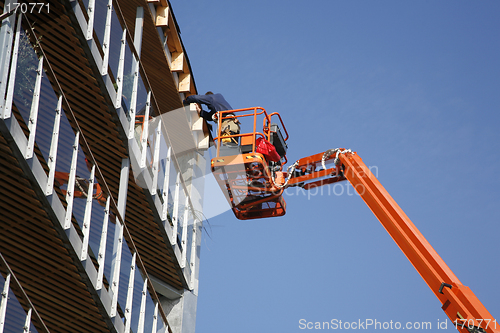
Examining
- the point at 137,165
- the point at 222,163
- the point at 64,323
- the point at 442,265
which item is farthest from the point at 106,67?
the point at 442,265

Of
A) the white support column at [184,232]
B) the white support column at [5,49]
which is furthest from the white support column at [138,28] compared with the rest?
the white support column at [5,49]

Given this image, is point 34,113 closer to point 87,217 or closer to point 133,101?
point 87,217

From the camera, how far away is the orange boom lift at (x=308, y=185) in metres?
10.9

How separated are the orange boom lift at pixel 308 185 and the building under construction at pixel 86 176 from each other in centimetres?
169

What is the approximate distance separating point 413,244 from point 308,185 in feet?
13.9

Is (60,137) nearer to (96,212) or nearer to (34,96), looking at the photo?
Result: (34,96)

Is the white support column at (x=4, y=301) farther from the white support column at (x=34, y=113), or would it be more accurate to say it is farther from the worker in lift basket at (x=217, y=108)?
the worker in lift basket at (x=217, y=108)

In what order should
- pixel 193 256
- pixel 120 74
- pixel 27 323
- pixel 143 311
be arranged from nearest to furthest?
pixel 27 323
pixel 120 74
pixel 143 311
pixel 193 256

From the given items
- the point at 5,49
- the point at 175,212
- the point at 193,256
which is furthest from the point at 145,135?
the point at 5,49

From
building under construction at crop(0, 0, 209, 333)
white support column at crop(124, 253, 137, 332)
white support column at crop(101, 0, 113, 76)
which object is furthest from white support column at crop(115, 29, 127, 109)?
white support column at crop(124, 253, 137, 332)

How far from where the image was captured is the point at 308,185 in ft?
50.5

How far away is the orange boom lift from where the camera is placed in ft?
35.7

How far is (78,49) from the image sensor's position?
12.2 metres

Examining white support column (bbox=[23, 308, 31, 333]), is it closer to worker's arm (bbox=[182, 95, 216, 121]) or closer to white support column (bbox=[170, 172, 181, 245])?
white support column (bbox=[170, 172, 181, 245])
